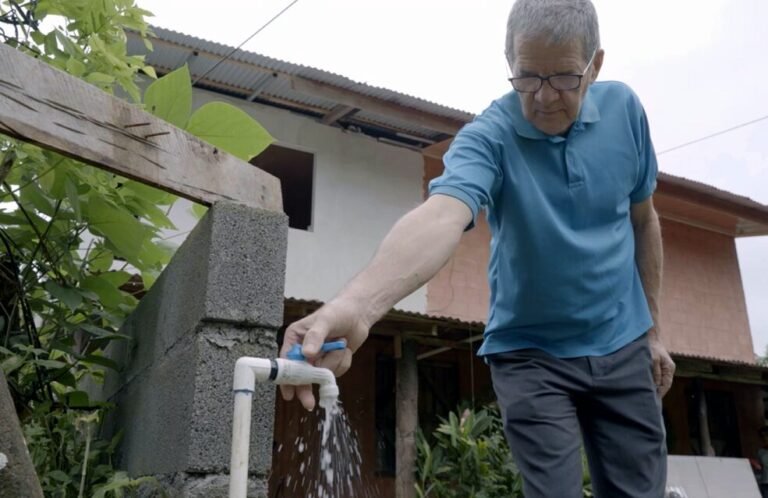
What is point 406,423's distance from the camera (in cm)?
850

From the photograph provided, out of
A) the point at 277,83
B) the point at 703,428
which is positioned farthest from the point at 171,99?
the point at 703,428

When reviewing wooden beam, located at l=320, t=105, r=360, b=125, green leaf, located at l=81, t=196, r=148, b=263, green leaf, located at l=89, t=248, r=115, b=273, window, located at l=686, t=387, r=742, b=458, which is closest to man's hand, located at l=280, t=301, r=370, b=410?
green leaf, located at l=81, t=196, r=148, b=263

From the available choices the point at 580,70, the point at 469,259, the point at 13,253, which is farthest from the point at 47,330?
the point at 469,259

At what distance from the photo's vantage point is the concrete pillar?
199 centimetres

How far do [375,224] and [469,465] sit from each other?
12.0 feet

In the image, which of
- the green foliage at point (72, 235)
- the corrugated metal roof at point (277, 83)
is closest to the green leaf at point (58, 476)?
the green foliage at point (72, 235)

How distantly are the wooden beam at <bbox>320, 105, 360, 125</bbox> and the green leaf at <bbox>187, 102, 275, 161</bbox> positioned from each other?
6.74 metres

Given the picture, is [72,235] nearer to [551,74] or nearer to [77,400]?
[77,400]

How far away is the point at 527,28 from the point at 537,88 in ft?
0.47

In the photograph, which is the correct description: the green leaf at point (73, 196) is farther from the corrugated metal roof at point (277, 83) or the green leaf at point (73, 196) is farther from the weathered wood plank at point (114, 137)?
the corrugated metal roof at point (277, 83)

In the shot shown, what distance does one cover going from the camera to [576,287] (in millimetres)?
→ 2012

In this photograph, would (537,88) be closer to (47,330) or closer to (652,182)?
→ (652,182)

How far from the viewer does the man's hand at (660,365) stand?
224cm

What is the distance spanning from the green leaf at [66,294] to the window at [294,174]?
21.6 ft
